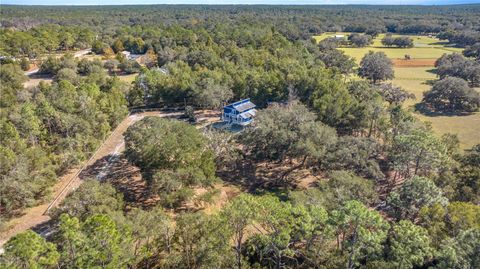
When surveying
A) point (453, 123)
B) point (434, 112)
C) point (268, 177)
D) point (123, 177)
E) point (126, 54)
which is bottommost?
point (268, 177)

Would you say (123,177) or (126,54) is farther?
(126,54)

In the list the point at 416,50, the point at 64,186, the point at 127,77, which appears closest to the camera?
the point at 64,186

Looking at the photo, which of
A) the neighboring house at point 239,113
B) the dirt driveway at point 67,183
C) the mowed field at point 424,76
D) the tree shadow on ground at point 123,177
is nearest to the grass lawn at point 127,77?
the dirt driveway at point 67,183

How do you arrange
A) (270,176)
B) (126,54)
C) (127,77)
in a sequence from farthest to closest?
(126,54) < (127,77) < (270,176)

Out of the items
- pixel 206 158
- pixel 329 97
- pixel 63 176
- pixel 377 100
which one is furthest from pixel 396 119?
pixel 63 176

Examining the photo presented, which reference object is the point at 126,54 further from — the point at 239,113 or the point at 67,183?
the point at 67,183

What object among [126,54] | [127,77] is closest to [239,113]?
[127,77]
